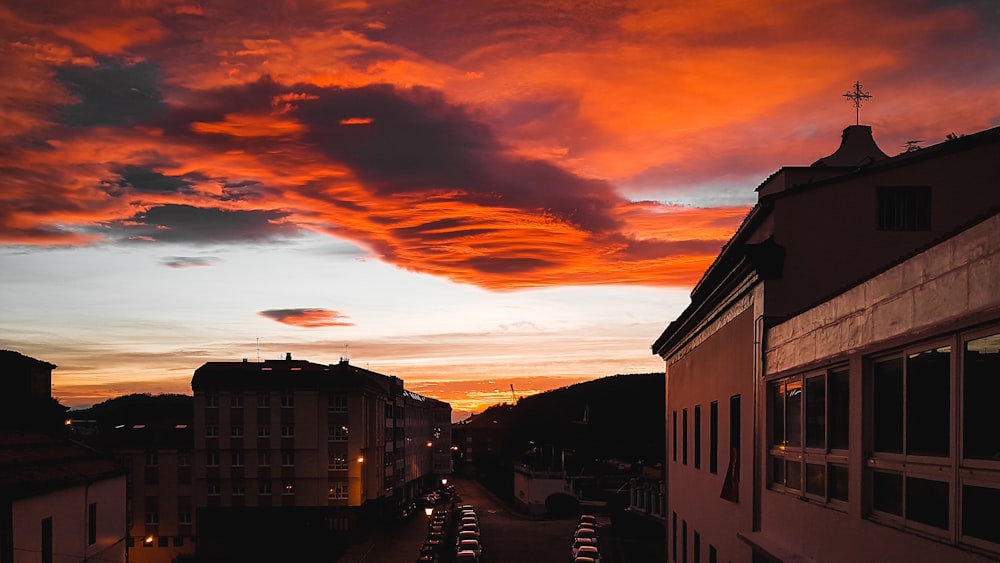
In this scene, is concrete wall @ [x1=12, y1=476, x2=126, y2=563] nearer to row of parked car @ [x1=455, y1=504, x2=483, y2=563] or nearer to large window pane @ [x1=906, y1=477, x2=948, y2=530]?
row of parked car @ [x1=455, y1=504, x2=483, y2=563]

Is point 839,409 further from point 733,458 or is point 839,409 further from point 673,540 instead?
point 673,540

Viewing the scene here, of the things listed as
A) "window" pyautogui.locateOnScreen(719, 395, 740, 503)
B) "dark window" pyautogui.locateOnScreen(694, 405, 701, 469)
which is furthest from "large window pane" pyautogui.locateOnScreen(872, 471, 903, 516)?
"dark window" pyautogui.locateOnScreen(694, 405, 701, 469)

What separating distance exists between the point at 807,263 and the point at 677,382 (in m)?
16.7

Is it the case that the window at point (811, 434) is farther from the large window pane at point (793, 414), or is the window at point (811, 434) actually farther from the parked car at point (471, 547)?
the parked car at point (471, 547)

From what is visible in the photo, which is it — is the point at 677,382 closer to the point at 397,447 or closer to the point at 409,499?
the point at 397,447

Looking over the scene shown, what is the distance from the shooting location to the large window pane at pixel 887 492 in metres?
9.00

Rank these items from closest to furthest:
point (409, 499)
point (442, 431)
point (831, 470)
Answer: point (831, 470), point (409, 499), point (442, 431)

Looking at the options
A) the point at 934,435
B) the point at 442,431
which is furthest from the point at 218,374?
the point at 442,431

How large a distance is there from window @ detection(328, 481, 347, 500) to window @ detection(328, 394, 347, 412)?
527 cm

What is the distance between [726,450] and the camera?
19.0m

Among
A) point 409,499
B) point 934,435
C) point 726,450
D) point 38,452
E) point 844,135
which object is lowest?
point 409,499

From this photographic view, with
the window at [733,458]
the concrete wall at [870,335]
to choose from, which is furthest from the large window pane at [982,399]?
the window at [733,458]

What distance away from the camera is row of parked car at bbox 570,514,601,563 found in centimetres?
4537

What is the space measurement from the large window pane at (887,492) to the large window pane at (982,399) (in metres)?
1.68
